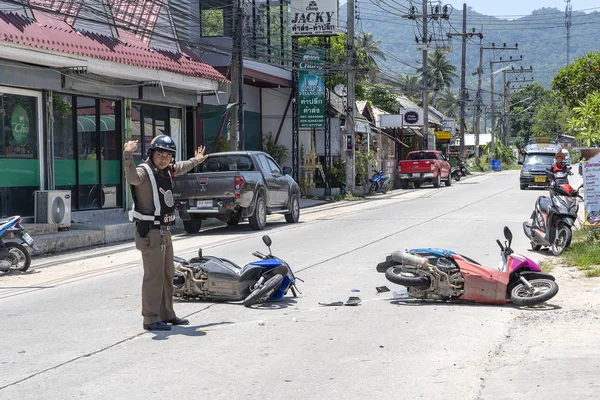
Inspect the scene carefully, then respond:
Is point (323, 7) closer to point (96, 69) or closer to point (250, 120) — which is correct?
point (250, 120)

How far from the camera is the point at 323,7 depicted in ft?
114

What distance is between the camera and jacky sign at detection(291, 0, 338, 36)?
34500 millimetres

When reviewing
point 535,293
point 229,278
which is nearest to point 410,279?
point 535,293

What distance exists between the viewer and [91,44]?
19.5m

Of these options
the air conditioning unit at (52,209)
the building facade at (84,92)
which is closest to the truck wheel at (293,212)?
the building facade at (84,92)

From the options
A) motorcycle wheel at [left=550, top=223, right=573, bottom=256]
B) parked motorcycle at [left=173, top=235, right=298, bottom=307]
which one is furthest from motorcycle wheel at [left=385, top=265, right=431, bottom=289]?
motorcycle wheel at [left=550, top=223, right=573, bottom=256]

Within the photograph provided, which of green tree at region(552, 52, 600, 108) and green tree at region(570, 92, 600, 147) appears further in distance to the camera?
green tree at region(552, 52, 600, 108)

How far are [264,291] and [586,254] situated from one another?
19.6 feet

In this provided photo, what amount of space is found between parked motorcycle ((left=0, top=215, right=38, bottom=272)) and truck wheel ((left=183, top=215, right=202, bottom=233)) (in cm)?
616

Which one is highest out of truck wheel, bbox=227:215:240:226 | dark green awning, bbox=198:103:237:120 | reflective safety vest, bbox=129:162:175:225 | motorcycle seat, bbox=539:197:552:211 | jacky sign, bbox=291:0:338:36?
jacky sign, bbox=291:0:338:36

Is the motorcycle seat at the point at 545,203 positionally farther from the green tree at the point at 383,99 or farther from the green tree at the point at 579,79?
the green tree at the point at 383,99

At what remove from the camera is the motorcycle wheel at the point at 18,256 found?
13.1 metres

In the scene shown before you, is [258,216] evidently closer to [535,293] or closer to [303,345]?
[535,293]

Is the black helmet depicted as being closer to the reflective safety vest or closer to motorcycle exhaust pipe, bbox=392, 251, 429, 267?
the reflective safety vest
